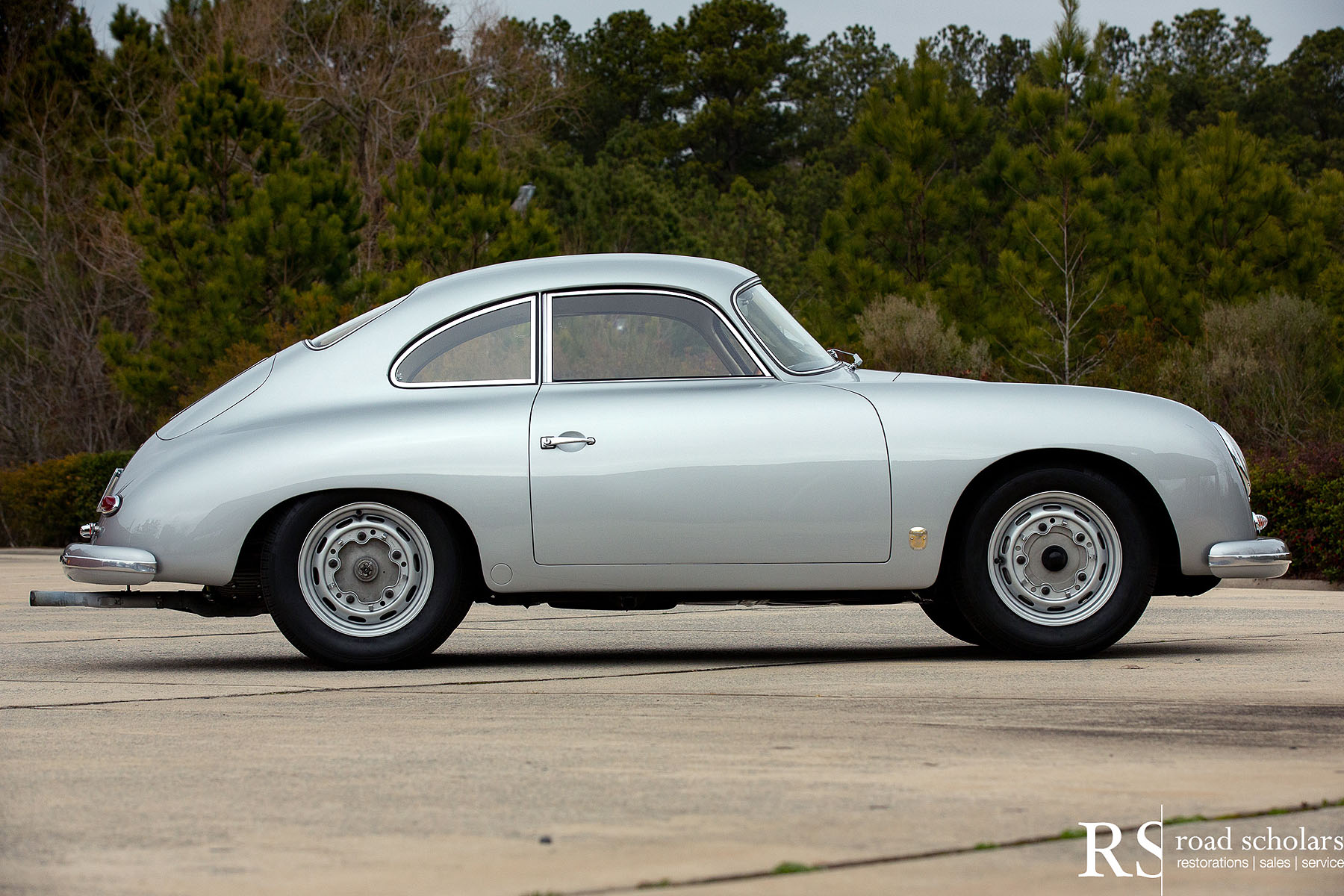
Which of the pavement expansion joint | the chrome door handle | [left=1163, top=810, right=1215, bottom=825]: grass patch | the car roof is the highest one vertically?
the car roof

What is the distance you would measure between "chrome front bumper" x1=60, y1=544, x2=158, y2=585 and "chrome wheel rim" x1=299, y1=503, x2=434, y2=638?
0.64 meters

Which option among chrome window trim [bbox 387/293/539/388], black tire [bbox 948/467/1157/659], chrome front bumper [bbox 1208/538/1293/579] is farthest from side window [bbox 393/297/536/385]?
chrome front bumper [bbox 1208/538/1293/579]

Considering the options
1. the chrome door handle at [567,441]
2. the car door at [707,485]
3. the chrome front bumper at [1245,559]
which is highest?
the chrome door handle at [567,441]

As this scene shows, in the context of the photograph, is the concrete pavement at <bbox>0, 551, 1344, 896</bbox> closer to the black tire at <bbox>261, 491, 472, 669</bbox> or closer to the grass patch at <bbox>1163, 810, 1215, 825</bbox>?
the grass patch at <bbox>1163, 810, 1215, 825</bbox>

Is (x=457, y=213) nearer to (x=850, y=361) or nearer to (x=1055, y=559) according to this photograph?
(x=850, y=361)

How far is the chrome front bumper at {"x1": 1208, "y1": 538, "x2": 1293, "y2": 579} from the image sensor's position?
A: 273 inches

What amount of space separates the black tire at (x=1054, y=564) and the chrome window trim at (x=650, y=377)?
117 centimetres

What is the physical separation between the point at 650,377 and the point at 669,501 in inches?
23.6

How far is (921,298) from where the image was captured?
949 inches

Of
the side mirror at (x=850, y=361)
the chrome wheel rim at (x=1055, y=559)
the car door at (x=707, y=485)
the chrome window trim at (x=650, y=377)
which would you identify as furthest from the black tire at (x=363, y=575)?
the chrome wheel rim at (x=1055, y=559)

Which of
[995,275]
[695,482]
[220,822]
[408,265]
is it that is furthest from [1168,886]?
[995,275]

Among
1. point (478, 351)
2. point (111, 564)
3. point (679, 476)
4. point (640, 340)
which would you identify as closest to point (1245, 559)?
point (679, 476)

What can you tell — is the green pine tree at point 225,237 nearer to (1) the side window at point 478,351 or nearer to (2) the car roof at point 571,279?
(2) the car roof at point 571,279

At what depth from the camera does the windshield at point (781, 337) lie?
726 cm
